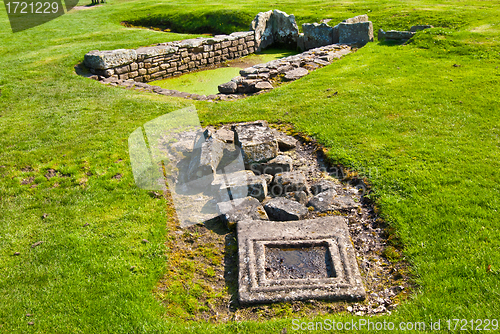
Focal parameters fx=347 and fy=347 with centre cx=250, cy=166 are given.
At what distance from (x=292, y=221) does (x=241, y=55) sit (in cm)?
1330

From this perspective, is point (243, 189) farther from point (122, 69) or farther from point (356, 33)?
point (356, 33)

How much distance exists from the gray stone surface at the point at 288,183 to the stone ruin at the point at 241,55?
5287 mm

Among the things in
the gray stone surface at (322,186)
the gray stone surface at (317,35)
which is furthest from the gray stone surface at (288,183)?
the gray stone surface at (317,35)

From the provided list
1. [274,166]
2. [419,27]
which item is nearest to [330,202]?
[274,166]

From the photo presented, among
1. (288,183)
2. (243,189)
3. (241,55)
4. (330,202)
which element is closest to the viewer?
(330,202)

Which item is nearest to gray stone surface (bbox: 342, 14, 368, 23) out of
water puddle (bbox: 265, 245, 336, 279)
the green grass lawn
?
the green grass lawn

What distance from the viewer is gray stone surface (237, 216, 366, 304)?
412 centimetres

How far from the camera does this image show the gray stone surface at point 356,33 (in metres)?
14.7

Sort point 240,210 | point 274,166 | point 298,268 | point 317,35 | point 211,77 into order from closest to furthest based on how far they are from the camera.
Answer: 1. point 298,268
2. point 240,210
3. point 274,166
4. point 211,77
5. point 317,35

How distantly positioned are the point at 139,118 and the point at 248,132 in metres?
3.52

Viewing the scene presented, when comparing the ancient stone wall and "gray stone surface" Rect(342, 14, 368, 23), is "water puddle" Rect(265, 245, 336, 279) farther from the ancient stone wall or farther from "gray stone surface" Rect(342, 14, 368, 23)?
"gray stone surface" Rect(342, 14, 368, 23)

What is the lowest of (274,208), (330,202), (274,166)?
(330,202)

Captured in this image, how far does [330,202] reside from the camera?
583 cm

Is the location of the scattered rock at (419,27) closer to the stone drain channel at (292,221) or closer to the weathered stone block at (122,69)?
the stone drain channel at (292,221)
